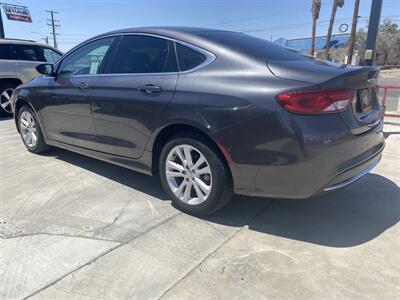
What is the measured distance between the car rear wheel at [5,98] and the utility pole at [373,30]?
768 cm

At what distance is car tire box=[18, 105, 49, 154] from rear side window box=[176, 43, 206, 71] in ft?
8.80

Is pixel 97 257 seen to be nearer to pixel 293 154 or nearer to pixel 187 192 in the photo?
pixel 187 192

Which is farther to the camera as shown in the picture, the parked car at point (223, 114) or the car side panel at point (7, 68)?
the car side panel at point (7, 68)

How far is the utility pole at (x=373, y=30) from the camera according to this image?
584cm

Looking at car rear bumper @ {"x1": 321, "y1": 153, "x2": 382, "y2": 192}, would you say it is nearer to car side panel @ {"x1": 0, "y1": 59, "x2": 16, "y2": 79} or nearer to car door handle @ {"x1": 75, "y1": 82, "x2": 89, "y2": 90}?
car door handle @ {"x1": 75, "y1": 82, "x2": 89, "y2": 90}

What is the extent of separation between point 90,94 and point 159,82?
1050 mm

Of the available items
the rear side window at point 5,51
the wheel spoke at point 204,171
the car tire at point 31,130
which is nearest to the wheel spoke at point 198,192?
the wheel spoke at point 204,171

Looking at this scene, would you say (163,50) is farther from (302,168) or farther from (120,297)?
(120,297)

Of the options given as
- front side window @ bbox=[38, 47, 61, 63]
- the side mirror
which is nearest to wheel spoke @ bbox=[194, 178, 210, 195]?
the side mirror

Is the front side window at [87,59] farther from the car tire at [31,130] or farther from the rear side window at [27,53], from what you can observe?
the rear side window at [27,53]

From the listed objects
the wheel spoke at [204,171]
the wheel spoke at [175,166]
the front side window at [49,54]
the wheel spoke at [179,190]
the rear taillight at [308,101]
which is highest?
the rear taillight at [308,101]

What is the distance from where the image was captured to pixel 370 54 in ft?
20.1

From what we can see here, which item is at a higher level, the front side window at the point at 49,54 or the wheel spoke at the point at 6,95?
the front side window at the point at 49,54

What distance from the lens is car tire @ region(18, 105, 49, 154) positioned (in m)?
4.96
